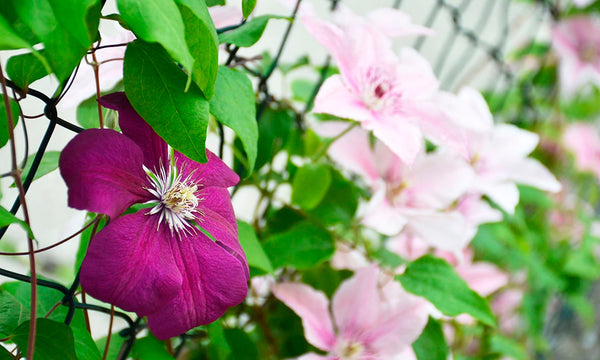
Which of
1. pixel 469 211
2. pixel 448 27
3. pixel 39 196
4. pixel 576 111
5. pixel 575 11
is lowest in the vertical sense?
pixel 39 196

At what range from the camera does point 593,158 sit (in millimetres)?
1261

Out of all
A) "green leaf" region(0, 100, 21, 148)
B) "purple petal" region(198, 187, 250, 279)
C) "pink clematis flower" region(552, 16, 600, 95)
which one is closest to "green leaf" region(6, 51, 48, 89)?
"green leaf" region(0, 100, 21, 148)

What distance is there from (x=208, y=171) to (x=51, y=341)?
0.45 ft

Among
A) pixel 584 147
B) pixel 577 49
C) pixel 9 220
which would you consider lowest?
pixel 9 220

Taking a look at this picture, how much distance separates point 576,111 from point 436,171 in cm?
102

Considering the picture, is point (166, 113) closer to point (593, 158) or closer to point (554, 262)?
point (554, 262)

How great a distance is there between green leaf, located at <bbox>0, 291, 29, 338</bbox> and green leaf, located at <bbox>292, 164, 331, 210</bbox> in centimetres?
27

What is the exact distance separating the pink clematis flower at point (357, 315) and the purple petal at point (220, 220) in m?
0.19

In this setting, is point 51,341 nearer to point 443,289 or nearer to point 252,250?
point 252,250

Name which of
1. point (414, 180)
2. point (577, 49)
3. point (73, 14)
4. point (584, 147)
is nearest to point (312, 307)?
point (414, 180)

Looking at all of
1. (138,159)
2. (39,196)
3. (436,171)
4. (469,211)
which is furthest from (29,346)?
(39,196)

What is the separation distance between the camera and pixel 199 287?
34cm

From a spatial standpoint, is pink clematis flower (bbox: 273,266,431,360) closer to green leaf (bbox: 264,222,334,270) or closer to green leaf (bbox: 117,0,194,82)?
green leaf (bbox: 264,222,334,270)

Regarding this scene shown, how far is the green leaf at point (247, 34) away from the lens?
0.40 metres
